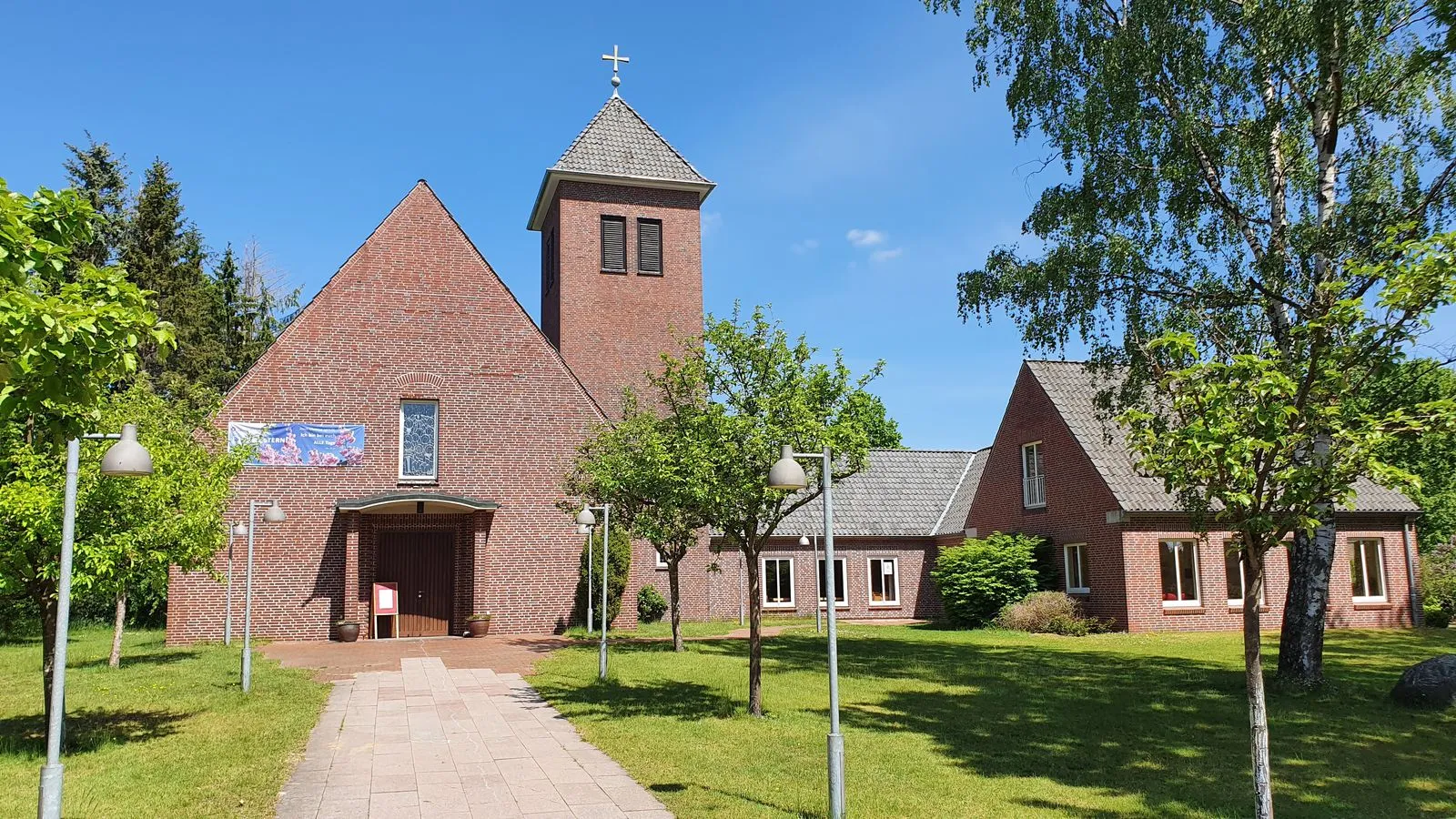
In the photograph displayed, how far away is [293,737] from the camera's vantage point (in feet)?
38.1

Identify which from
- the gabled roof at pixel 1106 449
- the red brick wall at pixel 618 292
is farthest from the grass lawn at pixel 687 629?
the gabled roof at pixel 1106 449

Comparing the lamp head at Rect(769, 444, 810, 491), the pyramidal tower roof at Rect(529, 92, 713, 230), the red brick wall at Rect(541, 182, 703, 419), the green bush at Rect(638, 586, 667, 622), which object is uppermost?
the pyramidal tower roof at Rect(529, 92, 713, 230)

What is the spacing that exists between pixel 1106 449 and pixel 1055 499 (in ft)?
7.36

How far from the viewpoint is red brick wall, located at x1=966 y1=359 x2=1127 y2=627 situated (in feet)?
87.4

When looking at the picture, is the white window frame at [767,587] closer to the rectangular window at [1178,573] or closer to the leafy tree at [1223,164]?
the rectangular window at [1178,573]

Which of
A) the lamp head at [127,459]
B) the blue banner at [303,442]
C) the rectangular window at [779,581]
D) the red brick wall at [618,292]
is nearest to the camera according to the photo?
the lamp head at [127,459]

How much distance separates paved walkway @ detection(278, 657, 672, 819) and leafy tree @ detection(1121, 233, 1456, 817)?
4820 mm

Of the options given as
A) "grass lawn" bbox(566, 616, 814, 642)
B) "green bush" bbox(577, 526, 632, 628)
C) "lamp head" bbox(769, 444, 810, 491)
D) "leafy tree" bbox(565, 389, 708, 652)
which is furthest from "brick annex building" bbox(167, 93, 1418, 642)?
"lamp head" bbox(769, 444, 810, 491)

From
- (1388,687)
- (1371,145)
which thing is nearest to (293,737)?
(1388,687)

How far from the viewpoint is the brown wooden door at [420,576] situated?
82.4ft

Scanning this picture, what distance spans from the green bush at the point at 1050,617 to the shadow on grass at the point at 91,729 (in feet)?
67.5

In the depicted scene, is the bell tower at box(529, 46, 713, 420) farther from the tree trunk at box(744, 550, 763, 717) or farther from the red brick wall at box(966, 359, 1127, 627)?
the tree trunk at box(744, 550, 763, 717)

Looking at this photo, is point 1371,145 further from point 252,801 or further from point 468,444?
point 468,444

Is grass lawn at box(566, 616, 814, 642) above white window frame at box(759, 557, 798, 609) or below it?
below
